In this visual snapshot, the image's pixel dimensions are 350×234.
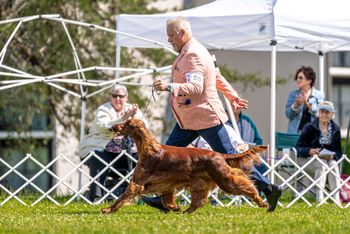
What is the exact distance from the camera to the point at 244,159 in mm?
9836

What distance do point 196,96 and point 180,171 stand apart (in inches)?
26.2

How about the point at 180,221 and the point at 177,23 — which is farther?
the point at 177,23

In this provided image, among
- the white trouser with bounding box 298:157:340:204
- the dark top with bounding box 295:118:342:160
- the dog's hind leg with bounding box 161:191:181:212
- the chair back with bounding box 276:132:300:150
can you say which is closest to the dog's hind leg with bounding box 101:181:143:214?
the dog's hind leg with bounding box 161:191:181:212

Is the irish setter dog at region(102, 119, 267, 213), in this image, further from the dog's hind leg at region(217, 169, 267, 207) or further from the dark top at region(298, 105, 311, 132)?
the dark top at region(298, 105, 311, 132)

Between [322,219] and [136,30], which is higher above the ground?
[136,30]

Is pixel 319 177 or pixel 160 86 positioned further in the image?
A: pixel 319 177

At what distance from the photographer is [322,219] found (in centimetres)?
909

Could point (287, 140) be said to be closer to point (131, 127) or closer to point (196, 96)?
point (196, 96)

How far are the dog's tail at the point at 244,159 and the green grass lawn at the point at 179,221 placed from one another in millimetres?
418

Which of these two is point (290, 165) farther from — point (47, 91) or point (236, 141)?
point (47, 91)

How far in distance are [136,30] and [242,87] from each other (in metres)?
7.69

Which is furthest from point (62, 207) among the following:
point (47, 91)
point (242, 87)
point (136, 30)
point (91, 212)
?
point (242, 87)

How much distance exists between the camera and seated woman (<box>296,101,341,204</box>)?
1261 centimetres

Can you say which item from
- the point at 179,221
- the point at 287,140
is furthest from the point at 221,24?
the point at 179,221
